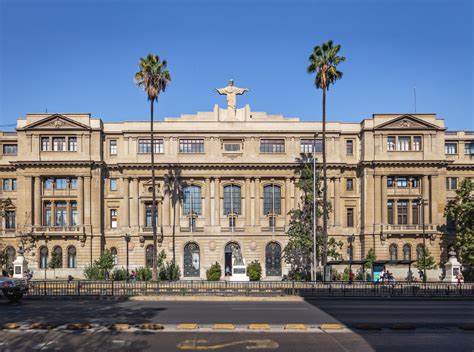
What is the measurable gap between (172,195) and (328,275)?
23.0 meters

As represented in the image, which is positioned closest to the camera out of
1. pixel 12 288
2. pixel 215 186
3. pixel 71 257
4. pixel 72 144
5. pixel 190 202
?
pixel 12 288

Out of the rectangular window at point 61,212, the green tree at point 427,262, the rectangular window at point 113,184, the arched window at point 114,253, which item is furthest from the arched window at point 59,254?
the green tree at point 427,262

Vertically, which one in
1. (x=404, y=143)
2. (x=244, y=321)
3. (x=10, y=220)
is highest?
(x=404, y=143)

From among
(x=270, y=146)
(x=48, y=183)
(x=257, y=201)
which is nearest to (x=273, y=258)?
(x=257, y=201)

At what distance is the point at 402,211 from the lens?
228 ft

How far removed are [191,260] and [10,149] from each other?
25559mm

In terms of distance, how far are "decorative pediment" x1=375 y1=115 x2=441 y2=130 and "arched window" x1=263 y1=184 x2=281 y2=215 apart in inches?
536

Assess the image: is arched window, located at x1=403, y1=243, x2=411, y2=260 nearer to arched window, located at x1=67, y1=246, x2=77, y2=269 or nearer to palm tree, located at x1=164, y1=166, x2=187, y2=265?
palm tree, located at x1=164, y1=166, x2=187, y2=265

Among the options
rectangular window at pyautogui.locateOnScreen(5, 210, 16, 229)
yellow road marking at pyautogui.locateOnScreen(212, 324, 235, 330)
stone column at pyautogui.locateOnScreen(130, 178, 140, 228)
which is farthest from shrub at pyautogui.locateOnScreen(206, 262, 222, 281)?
yellow road marking at pyautogui.locateOnScreen(212, 324, 235, 330)

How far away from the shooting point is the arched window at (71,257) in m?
67.8

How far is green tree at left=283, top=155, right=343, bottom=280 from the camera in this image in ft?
203

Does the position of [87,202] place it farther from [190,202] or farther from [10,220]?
[190,202]

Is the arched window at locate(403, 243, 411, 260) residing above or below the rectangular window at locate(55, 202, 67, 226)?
below

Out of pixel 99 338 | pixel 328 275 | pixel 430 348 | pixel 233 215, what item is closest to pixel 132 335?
pixel 99 338
